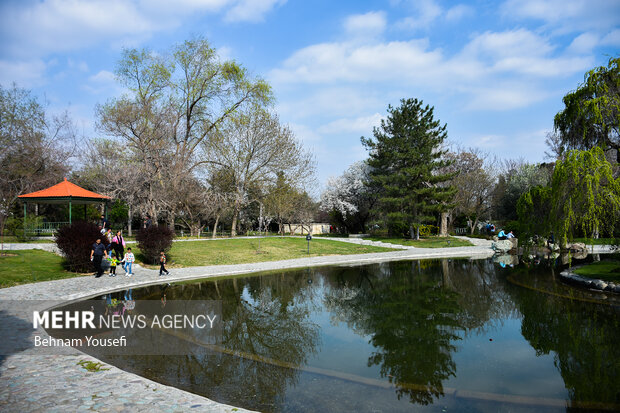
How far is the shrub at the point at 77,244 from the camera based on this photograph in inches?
692

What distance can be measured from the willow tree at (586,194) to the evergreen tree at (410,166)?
2250cm

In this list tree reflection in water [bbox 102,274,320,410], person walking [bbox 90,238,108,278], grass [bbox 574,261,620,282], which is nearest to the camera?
tree reflection in water [bbox 102,274,320,410]

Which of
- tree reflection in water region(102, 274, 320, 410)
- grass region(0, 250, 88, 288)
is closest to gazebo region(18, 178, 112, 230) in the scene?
grass region(0, 250, 88, 288)

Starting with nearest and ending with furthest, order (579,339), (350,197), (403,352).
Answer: (403,352)
(579,339)
(350,197)

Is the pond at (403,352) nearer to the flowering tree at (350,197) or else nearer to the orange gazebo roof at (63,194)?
the orange gazebo roof at (63,194)

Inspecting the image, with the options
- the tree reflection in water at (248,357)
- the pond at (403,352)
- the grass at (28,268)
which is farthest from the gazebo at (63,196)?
the tree reflection in water at (248,357)

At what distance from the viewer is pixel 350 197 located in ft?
146

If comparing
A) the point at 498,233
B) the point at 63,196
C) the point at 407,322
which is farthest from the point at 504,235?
the point at 63,196

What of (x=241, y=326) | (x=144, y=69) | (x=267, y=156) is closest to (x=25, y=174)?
(x=144, y=69)

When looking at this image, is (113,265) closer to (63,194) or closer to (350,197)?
(63,194)

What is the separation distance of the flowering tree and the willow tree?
28.6 meters

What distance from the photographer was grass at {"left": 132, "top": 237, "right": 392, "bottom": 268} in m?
22.8

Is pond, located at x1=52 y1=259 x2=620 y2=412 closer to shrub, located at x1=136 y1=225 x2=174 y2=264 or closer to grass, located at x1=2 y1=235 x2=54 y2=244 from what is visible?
shrub, located at x1=136 y1=225 x2=174 y2=264

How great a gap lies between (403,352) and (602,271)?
517 inches
